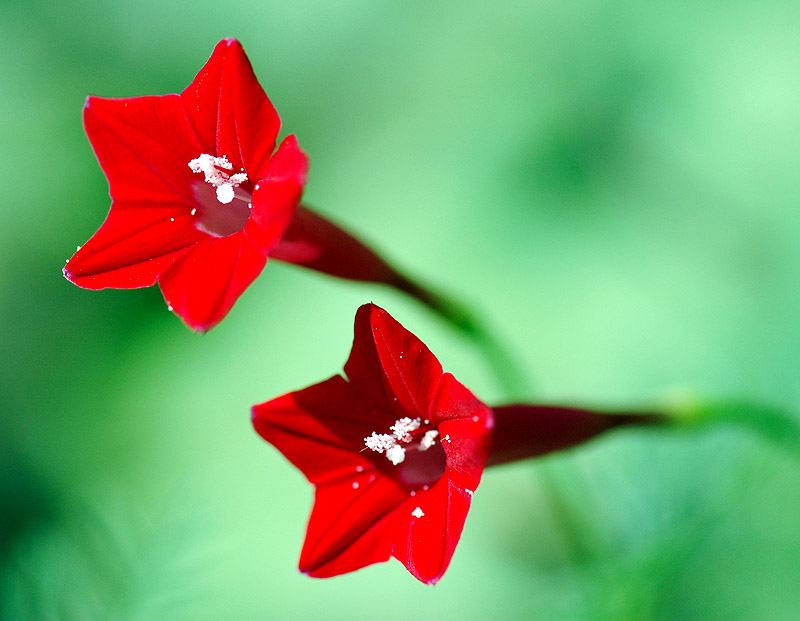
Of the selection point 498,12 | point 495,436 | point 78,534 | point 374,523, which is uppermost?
point 498,12

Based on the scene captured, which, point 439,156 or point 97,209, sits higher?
point 439,156

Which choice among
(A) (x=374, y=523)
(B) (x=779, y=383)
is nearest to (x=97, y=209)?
(A) (x=374, y=523)

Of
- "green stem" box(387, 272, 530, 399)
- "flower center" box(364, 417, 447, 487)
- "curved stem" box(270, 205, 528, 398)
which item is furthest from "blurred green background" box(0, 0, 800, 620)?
"flower center" box(364, 417, 447, 487)

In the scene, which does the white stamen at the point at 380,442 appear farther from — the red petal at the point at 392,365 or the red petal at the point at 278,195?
the red petal at the point at 278,195

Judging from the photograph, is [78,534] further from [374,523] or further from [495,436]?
[495,436]

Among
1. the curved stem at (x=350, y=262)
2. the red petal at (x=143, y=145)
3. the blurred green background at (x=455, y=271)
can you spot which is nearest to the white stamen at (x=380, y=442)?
the curved stem at (x=350, y=262)

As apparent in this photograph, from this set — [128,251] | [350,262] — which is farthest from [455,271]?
[128,251]

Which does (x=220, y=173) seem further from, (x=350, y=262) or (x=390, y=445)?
(x=390, y=445)

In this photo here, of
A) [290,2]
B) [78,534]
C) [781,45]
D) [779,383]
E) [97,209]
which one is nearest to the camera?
[78,534]
